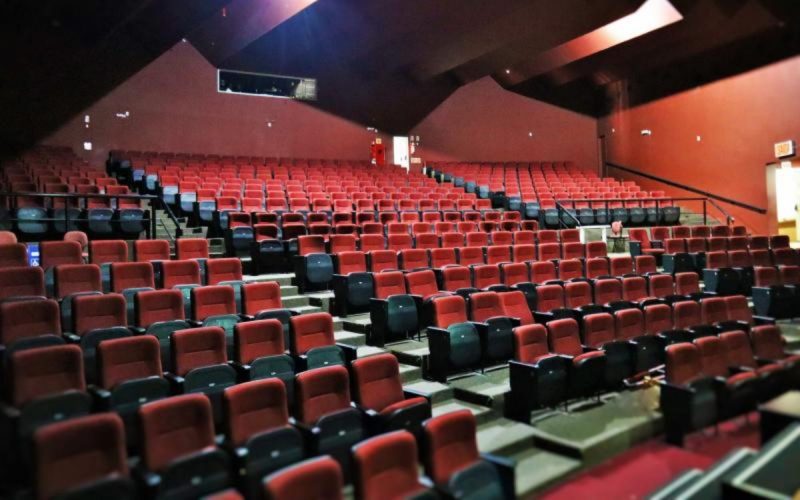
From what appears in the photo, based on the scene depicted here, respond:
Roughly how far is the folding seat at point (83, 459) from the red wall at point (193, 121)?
3667 mm

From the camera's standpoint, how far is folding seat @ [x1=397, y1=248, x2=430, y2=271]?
7.71 ft

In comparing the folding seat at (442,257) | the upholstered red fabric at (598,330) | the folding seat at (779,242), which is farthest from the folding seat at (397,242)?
the folding seat at (779,242)

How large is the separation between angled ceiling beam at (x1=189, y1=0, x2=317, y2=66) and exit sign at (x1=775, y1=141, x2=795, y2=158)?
3.28 meters

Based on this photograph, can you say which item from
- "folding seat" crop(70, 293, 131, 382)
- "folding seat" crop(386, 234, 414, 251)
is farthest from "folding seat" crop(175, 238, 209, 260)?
"folding seat" crop(386, 234, 414, 251)

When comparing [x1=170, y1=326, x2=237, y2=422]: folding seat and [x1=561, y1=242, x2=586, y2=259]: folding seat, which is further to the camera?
[x1=561, y1=242, x2=586, y2=259]: folding seat

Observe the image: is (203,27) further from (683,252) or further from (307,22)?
(683,252)

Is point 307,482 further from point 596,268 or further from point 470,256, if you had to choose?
point 596,268

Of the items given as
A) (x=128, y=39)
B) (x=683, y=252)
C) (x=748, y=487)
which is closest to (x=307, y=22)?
(x=128, y=39)

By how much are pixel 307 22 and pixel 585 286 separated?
3428 mm

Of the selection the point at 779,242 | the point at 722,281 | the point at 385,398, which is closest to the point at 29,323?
the point at 385,398

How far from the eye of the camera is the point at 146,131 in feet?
13.9

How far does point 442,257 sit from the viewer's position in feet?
8.06

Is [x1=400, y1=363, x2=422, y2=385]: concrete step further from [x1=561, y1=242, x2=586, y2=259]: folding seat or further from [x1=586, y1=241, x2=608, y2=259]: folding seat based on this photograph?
[x1=586, y1=241, x2=608, y2=259]: folding seat

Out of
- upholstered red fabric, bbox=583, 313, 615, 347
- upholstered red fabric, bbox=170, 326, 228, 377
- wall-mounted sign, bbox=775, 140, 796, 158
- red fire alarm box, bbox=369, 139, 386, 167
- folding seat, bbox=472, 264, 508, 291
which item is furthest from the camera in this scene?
red fire alarm box, bbox=369, 139, 386, 167
